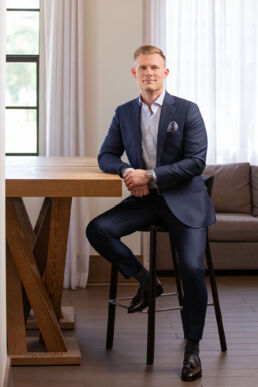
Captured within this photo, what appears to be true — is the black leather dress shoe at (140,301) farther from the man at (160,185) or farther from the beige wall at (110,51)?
the beige wall at (110,51)

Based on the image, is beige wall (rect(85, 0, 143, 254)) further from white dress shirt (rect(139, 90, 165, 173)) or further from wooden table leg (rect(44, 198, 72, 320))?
wooden table leg (rect(44, 198, 72, 320))

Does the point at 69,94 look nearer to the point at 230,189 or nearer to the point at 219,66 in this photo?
the point at 219,66

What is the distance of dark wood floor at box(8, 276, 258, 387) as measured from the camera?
10.1 ft

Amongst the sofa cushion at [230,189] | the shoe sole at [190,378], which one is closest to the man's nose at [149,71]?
the shoe sole at [190,378]

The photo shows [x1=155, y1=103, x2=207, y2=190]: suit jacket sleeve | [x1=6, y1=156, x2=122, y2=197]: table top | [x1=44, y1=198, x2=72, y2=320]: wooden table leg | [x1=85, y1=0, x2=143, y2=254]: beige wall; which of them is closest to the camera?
[x1=6, y1=156, x2=122, y2=197]: table top

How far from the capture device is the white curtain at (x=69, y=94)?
528cm

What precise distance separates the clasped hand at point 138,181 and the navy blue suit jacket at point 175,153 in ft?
0.19

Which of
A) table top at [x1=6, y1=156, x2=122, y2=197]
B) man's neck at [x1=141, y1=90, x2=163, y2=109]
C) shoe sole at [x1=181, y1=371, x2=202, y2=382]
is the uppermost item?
man's neck at [x1=141, y1=90, x2=163, y2=109]

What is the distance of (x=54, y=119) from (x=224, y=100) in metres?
1.66

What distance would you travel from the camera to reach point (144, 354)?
11.4 feet

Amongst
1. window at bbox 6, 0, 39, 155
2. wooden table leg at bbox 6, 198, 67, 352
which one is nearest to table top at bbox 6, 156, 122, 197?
wooden table leg at bbox 6, 198, 67, 352

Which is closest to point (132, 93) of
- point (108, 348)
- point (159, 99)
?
point (159, 99)

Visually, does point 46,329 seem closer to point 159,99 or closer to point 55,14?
point 159,99

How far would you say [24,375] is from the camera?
10.3 feet
